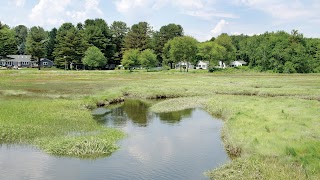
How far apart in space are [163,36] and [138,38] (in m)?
15.2

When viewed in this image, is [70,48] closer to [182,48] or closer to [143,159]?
[182,48]

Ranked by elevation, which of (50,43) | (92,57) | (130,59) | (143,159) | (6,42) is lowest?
(143,159)

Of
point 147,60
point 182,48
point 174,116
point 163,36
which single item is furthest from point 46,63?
point 174,116

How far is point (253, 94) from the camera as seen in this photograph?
58469 mm

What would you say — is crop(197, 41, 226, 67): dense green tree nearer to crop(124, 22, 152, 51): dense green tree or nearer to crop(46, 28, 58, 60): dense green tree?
crop(124, 22, 152, 51): dense green tree

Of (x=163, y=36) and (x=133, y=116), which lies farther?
(x=163, y=36)

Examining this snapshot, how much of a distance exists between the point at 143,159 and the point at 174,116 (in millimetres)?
17627

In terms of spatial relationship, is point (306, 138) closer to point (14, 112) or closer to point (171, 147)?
point (171, 147)

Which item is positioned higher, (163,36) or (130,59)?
(163,36)

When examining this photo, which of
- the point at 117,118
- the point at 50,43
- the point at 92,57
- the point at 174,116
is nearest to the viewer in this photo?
the point at 117,118

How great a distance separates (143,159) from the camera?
74.4 feet

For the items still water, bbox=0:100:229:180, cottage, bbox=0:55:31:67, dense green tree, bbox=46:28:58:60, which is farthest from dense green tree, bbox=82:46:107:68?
still water, bbox=0:100:229:180

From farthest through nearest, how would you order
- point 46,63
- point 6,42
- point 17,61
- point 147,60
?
1. point 46,63
2. point 17,61
3. point 6,42
4. point 147,60

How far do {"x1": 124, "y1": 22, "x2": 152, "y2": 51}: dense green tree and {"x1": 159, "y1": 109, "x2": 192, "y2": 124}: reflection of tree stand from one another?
113000 millimetres
